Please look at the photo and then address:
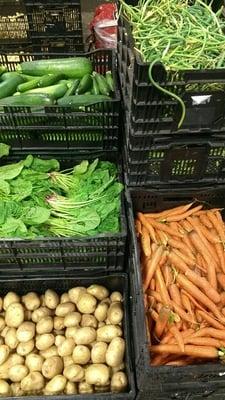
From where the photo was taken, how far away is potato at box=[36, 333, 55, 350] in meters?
1.73

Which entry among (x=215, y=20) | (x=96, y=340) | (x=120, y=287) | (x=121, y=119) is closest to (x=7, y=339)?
(x=96, y=340)

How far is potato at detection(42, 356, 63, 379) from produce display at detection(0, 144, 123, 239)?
55 cm

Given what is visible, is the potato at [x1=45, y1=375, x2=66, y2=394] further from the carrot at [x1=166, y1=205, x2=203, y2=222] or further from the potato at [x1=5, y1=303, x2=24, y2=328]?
the carrot at [x1=166, y1=205, x2=203, y2=222]

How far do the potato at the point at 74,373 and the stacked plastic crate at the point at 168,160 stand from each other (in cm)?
25

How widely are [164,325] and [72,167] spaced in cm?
103

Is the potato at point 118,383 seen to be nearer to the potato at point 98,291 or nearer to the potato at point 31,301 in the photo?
the potato at point 98,291

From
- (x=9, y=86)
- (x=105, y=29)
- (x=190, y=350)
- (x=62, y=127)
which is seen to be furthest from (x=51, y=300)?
(x=105, y=29)

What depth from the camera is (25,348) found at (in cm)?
172

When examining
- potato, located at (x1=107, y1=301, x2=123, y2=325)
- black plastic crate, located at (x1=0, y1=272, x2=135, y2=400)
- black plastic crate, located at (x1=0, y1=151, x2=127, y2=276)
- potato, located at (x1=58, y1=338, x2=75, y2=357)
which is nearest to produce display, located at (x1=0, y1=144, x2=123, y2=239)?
black plastic crate, located at (x1=0, y1=151, x2=127, y2=276)

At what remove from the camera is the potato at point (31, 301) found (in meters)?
1.88

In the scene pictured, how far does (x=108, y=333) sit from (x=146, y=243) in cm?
46

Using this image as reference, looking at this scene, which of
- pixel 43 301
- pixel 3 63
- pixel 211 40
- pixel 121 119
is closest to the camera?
pixel 211 40

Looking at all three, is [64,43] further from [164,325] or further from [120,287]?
[164,325]

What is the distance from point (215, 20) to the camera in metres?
1.65
